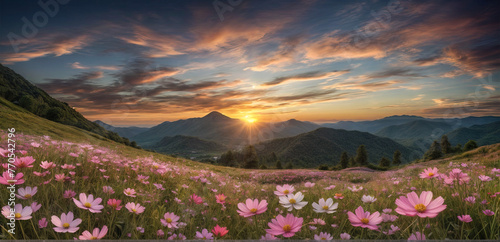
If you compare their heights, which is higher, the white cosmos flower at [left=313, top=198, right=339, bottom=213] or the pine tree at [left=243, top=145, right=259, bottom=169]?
the white cosmos flower at [left=313, top=198, right=339, bottom=213]

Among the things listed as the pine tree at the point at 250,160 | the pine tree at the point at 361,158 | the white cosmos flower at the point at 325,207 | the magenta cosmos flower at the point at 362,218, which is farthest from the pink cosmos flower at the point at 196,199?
the pine tree at the point at 361,158

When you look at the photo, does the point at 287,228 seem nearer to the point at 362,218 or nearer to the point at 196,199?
the point at 362,218

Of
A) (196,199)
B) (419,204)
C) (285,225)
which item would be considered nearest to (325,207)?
(285,225)

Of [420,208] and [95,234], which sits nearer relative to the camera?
[420,208]

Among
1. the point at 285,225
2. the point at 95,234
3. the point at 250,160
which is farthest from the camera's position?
the point at 250,160

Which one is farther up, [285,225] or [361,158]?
[285,225]

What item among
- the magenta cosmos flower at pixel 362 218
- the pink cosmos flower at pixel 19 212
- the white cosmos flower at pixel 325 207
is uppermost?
the pink cosmos flower at pixel 19 212

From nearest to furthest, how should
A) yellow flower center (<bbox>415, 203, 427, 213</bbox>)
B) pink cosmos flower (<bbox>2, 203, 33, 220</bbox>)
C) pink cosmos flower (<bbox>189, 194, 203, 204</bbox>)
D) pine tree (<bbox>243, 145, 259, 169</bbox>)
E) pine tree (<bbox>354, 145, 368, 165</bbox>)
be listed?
yellow flower center (<bbox>415, 203, 427, 213</bbox>) < pink cosmos flower (<bbox>2, 203, 33, 220</bbox>) < pink cosmos flower (<bbox>189, 194, 203, 204</bbox>) < pine tree (<bbox>354, 145, 368, 165</bbox>) < pine tree (<bbox>243, 145, 259, 169</bbox>)

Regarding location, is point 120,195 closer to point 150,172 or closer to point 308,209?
point 150,172

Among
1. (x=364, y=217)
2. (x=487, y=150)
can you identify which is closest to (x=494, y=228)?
(x=364, y=217)

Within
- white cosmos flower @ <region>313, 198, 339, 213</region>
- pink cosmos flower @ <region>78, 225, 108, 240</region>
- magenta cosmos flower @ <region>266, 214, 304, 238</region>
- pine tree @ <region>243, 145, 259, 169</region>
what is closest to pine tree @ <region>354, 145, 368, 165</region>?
pine tree @ <region>243, 145, 259, 169</region>

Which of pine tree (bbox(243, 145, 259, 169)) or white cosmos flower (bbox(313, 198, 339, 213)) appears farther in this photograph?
pine tree (bbox(243, 145, 259, 169))

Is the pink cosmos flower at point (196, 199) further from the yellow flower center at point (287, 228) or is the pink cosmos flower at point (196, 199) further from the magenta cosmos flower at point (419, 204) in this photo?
the magenta cosmos flower at point (419, 204)

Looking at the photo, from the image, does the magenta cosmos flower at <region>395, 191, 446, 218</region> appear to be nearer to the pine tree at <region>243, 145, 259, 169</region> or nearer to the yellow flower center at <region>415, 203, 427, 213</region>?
the yellow flower center at <region>415, 203, 427, 213</region>
